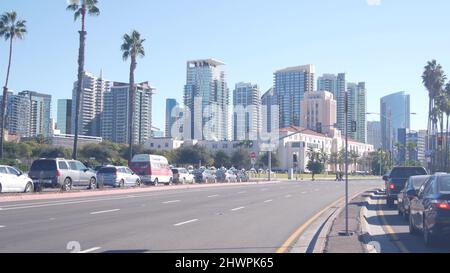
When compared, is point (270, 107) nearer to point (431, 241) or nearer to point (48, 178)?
point (48, 178)

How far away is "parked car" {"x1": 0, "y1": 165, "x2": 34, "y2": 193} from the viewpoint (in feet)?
101

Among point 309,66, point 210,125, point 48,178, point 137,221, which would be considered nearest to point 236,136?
point 210,125

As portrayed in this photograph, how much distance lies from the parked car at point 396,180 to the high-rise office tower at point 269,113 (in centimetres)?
11204

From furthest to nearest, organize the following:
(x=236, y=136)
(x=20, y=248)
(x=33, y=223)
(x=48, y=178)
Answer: (x=236, y=136) < (x=48, y=178) < (x=33, y=223) < (x=20, y=248)

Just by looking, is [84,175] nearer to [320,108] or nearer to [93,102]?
[320,108]

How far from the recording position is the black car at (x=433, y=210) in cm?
1238

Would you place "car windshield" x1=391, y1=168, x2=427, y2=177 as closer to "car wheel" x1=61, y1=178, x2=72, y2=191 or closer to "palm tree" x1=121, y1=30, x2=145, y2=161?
"car wheel" x1=61, y1=178, x2=72, y2=191

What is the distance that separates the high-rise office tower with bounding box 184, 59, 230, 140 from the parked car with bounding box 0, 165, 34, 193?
11777 centimetres

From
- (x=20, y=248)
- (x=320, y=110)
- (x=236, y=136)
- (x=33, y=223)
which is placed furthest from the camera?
(x=236, y=136)

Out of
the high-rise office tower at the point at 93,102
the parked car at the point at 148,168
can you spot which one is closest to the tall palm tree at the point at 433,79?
the parked car at the point at 148,168

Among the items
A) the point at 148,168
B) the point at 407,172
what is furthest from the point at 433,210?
the point at 148,168

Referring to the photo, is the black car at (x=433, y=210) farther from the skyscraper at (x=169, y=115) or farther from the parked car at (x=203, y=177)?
the skyscraper at (x=169, y=115)

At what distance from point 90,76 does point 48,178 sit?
140 meters

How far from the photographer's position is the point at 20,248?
1221 cm
